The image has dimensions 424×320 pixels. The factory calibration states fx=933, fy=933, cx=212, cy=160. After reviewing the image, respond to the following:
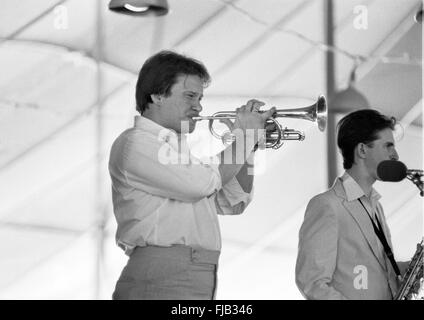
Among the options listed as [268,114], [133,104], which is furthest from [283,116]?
[133,104]

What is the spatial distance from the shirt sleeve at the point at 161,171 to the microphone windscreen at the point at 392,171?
382 millimetres

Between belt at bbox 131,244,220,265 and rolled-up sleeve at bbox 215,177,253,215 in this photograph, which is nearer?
belt at bbox 131,244,220,265

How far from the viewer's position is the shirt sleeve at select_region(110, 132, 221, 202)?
2123mm

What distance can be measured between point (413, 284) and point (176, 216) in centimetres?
65

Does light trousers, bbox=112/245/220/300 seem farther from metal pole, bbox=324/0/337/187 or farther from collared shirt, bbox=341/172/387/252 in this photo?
metal pole, bbox=324/0/337/187

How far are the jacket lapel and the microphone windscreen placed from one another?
180mm

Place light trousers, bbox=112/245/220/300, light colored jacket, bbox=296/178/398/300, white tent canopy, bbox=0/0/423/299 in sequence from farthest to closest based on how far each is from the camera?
1. white tent canopy, bbox=0/0/423/299
2. light colored jacket, bbox=296/178/398/300
3. light trousers, bbox=112/245/220/300

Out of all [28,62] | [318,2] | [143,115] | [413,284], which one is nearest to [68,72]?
[28,62]

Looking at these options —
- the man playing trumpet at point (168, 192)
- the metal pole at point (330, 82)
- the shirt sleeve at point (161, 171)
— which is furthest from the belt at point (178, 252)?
the metal pole at point (330, 82)

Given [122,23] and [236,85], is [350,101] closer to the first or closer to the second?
[236,85]

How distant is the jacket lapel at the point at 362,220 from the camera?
230cm

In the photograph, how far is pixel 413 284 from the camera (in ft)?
7.69

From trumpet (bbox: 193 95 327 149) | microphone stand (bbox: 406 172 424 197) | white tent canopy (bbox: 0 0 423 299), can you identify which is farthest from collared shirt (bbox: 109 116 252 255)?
white tent canopy (bbox: 0 0 423 299)

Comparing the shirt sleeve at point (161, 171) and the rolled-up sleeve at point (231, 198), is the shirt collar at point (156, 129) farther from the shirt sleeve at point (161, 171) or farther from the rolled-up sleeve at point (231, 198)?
the rolled-up sleeve at point (231, 198)
